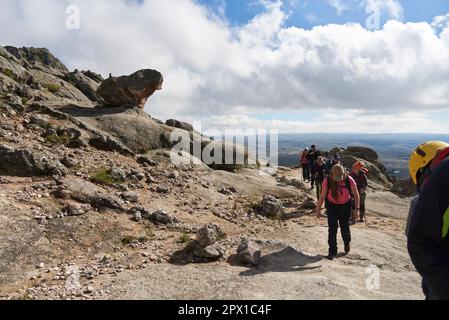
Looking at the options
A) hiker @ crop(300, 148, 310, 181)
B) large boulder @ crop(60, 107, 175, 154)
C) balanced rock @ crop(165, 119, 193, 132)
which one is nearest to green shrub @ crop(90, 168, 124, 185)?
large boulder @ crop(60, 107, 175, 154)

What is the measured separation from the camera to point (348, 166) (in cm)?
4334

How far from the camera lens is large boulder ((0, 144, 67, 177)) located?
16.6 metres

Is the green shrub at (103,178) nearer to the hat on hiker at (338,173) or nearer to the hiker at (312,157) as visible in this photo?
the hat on hiker at (338,173)

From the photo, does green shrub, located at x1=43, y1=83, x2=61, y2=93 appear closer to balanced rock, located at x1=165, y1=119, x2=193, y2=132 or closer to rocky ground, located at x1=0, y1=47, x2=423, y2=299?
rocky ground, located at x1=0, y1=47, x2=423, y2=299

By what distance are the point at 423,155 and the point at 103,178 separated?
16089mm

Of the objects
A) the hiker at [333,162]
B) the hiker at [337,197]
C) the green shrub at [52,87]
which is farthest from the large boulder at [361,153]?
the hiker at [337,197]

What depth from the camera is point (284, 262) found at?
11.6m

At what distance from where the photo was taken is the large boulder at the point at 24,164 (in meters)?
16.6

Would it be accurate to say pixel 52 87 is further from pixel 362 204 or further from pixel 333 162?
pixel 362 204

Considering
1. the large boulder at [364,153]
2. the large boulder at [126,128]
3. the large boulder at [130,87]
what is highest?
the large boulder at [130,87]

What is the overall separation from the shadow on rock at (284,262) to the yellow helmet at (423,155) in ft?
21.1
